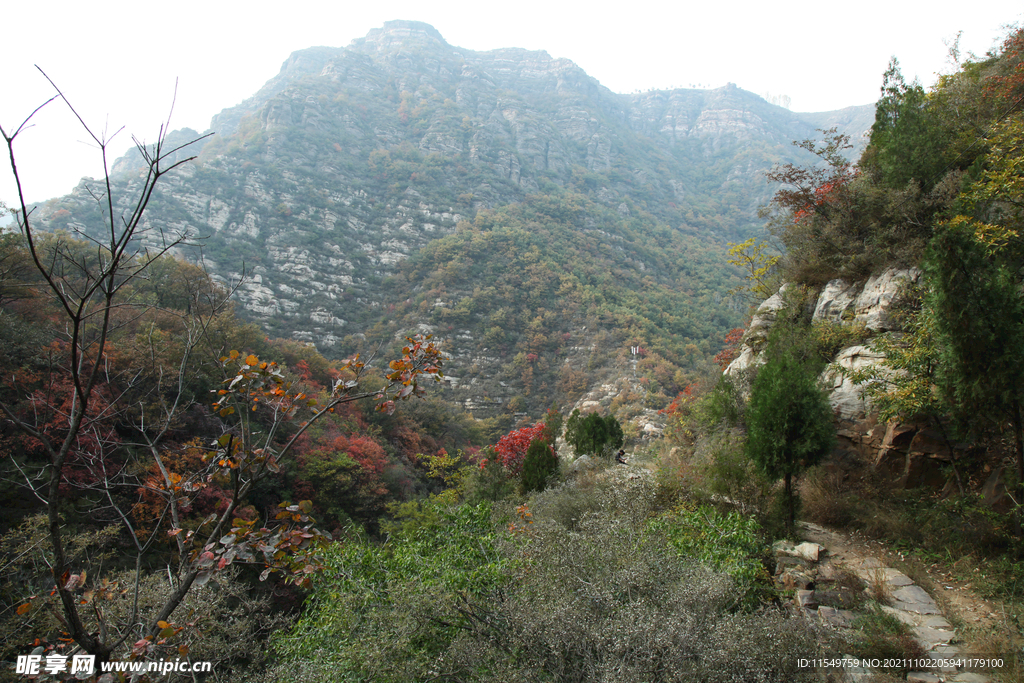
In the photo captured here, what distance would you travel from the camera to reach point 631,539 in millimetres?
4762

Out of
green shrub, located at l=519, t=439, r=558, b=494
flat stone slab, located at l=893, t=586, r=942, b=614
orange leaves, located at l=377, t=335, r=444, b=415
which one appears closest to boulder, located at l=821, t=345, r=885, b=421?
flat stone slab, located at l=893, t=586, r=942, b=614

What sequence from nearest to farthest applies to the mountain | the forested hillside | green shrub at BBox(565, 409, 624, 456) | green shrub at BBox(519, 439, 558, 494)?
the forested hillside
green shrub at BBox(519, 439, 558, 494)
green shrub at BBox(565, 409, 624, 456)
the mountain

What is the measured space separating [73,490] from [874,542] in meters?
13.9

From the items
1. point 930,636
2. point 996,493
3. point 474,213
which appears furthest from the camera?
point 474,213

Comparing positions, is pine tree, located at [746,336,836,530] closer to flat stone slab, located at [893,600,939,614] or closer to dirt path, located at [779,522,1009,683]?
dirt path, located at [779,522,1009,683]

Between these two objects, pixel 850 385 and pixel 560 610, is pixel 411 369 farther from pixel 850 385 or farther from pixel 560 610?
pixel 850 385

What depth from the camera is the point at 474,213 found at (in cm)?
5097

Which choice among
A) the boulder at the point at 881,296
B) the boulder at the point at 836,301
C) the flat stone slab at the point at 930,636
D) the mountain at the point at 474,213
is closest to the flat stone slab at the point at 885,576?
the flat stone slab at the point at 930,636

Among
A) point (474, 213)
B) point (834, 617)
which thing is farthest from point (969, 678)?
point (474, 213)

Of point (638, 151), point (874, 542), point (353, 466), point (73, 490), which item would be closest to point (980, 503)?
point (874, 542)

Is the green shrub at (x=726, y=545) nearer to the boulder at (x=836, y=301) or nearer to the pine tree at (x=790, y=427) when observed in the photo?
the pine tree at (x=790, y=427)

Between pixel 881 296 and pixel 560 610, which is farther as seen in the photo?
Result: pixel 881 296

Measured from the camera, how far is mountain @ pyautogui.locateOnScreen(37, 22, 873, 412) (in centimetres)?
3347

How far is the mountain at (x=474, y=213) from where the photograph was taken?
33.5 meters
